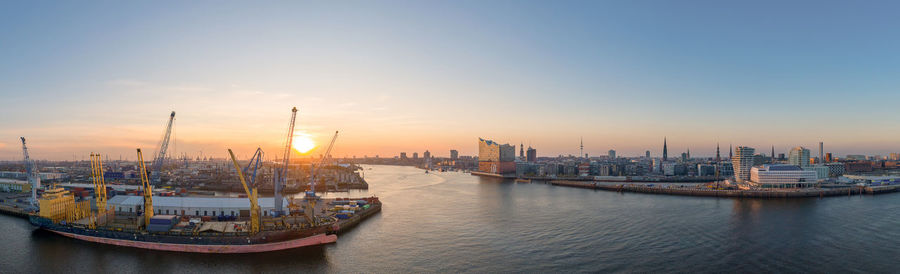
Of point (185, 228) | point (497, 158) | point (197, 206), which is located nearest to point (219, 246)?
point (185, 228)

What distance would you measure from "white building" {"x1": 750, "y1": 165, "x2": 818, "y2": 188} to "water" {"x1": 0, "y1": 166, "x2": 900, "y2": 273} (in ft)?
55.9

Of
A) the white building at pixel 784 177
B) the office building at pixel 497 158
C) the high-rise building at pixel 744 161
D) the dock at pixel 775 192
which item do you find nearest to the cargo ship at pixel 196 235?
the dock at pixel 775 192

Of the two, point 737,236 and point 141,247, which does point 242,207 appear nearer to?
point 141,247

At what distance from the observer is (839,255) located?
1719 centimetres

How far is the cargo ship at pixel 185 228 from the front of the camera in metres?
17.5

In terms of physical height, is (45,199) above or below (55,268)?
above

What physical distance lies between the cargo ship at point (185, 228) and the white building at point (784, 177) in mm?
48212

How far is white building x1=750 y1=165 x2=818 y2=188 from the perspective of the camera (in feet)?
150

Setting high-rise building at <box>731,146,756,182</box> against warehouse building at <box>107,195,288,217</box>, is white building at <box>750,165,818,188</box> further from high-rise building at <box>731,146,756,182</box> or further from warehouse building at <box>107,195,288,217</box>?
warehouse building at <box>107,195,288,217</box>

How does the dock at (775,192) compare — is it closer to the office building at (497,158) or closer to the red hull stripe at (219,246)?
the red hull stripe at (219,246)

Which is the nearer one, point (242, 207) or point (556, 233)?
point (556, 233)

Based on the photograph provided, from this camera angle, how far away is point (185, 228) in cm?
1878

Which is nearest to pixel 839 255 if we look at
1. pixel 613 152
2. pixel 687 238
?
pixel 687 238

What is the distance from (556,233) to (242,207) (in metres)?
17.2
